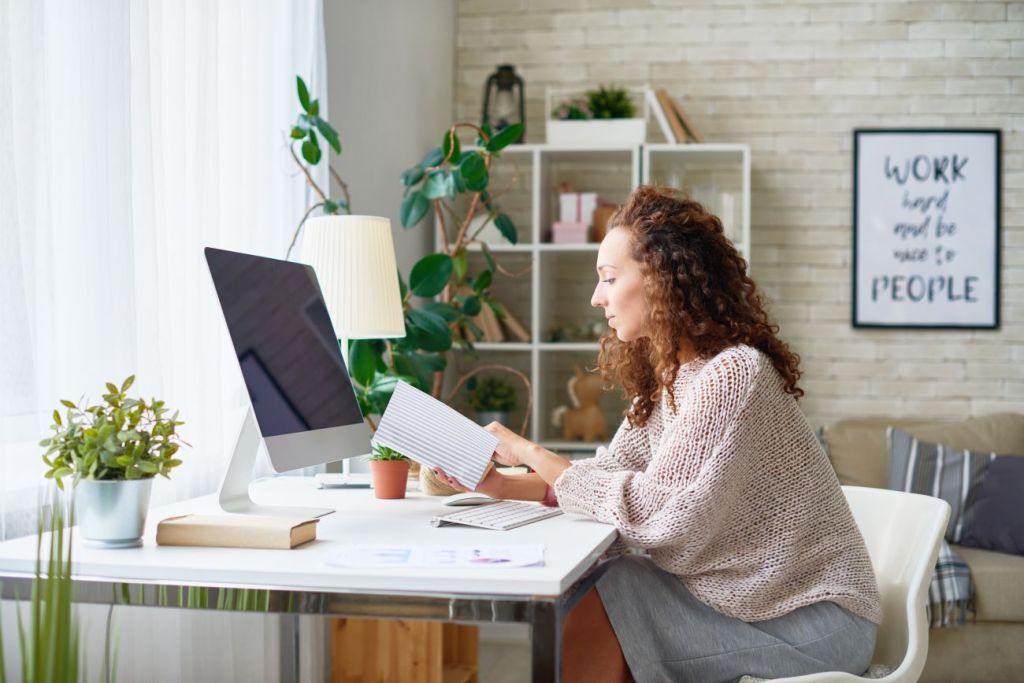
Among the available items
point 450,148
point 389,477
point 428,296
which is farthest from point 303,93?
point 389,477

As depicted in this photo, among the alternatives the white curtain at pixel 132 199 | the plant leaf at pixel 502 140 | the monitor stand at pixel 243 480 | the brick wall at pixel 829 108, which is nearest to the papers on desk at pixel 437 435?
the monitor stand at pixel 243 480

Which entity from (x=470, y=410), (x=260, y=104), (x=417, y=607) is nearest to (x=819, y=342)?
(x=470, y=410)

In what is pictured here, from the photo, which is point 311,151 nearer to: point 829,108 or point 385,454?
point 385,454

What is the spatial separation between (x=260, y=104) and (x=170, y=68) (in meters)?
0.42

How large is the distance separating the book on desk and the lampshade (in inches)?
28.4

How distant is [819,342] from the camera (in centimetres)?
416

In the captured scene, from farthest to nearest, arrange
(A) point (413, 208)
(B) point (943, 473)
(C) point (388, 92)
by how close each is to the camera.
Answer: (C) point (388, 92), (B) point (943, 473), (A) point (413, 208)

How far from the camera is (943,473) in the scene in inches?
133

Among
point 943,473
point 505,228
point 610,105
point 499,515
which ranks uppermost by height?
point 610,105

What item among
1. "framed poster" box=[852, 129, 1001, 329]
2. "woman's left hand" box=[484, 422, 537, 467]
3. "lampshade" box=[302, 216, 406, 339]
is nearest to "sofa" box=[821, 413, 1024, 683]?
"framed poster" box=[852, 129, 1001, 329]

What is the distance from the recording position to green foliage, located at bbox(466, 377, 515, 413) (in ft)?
13.1

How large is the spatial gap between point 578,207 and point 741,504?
99.8 inches

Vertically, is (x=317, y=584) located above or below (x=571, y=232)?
below

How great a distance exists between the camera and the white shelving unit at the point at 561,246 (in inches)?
155
